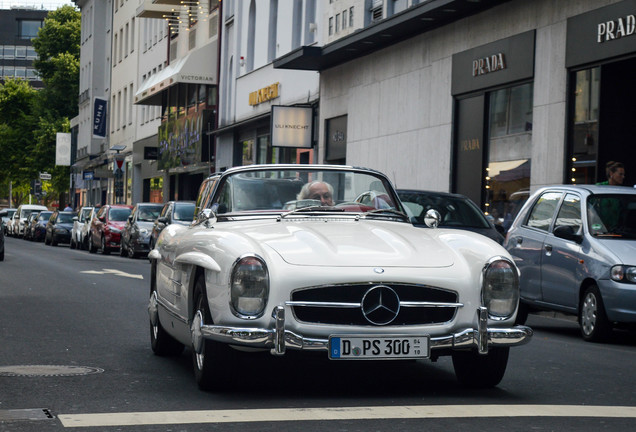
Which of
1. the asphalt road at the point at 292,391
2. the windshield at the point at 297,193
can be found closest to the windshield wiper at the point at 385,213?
the windshield at the point at 297,193

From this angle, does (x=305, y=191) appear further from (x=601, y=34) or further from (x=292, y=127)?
(x=292, y=127)

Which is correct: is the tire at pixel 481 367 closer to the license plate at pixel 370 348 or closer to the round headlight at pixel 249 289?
the license plate at pixel 370 348

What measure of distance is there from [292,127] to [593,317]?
22.6m

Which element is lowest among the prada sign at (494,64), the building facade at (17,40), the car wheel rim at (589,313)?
the car wheel rim at (589,313)

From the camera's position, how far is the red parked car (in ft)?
123

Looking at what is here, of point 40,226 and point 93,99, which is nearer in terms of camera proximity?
point 40,226

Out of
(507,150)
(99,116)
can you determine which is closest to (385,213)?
(507,150)

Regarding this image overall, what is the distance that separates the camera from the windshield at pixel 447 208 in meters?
16.7

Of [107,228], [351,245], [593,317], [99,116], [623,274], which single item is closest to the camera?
[351,245]

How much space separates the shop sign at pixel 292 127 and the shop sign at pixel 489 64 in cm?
984

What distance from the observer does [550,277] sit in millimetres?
13227

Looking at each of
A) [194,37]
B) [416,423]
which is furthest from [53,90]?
[416,423]

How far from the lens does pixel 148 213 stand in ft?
114

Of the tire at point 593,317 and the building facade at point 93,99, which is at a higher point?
the building facade at point 93,99
